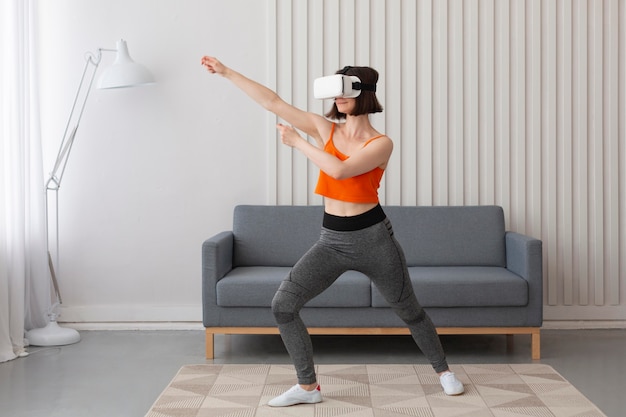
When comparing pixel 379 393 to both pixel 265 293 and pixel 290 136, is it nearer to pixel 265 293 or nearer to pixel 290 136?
pixel 265 293

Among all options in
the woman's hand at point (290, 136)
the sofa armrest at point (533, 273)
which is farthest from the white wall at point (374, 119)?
the woman's hand at point (290, 136)

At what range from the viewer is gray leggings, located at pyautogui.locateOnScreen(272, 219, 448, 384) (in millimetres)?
3189

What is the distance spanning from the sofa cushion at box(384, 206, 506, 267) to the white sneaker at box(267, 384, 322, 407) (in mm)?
1565

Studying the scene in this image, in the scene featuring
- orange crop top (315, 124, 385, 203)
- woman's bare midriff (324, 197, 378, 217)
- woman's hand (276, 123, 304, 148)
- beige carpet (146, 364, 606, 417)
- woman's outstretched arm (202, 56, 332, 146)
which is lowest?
beige carpet (146, 364, 606, 417)

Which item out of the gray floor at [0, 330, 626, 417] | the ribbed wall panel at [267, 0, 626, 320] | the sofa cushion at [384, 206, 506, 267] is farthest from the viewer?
the ribbed wall panel at [267, 0, 626, 320]

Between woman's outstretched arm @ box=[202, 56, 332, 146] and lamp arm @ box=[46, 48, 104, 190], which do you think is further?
lamp arm @ box=[46, 48, 104, 190]

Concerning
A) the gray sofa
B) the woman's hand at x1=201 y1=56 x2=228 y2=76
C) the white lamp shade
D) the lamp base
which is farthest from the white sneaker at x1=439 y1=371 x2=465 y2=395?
the white lamp shade

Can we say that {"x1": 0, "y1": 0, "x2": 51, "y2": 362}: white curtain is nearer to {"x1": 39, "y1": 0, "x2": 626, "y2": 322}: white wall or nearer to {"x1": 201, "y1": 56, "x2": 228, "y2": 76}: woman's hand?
{"x1": 39, "y1": 0, "x2": 626, "y2": 322}: white wall

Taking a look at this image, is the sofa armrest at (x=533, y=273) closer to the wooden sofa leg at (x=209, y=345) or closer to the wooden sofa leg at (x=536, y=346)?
the wooden sofa leg at (x=536, y=346)

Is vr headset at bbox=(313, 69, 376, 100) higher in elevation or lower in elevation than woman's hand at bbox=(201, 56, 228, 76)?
lower

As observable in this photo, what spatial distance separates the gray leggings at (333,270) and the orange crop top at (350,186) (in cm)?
13

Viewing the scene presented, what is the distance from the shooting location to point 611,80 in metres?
5.10

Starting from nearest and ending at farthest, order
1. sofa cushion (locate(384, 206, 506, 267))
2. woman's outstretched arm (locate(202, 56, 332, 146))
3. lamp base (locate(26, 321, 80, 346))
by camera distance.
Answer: woman's outstretched arm (locate(202, 56, 332, 146)) → lamp base (locate(26, 321, 80, 346)) → sofa cushion (locate(384, 206, 506, 267))

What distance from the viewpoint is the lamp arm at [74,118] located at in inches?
189
